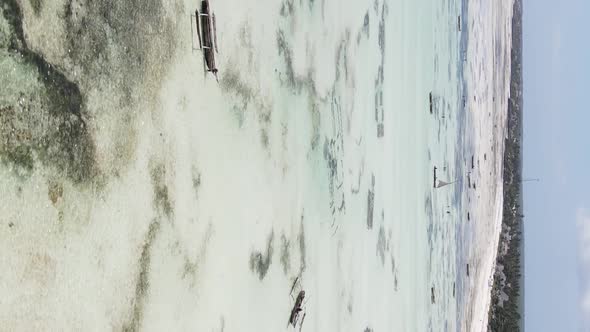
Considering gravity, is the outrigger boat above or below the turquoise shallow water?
above

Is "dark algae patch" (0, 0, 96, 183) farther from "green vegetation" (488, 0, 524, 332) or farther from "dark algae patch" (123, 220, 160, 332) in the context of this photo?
"green vegetation" (488, 0, 524, 332)

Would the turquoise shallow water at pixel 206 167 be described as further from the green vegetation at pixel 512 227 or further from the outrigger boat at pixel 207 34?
the green vegetation at pixel 512 227

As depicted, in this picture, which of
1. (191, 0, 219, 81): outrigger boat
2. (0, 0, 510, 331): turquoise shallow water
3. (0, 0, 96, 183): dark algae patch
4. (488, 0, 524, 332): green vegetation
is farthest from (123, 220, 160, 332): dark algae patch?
(488, 0, 524, 332): green vegetation

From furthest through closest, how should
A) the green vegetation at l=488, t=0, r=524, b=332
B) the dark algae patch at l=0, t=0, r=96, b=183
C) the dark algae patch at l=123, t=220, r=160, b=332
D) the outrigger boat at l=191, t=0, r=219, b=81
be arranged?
1. the green vegetation at l=488, t=0, r=524, b=332
2. the outrigger boat at l=191, t=0, r=219, b=81
3. the dark algae patch at l=123, t=220, r=160, b=332
4. the dark algae patch at l=0, t=0, r=96, b=183

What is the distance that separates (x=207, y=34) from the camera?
934mm

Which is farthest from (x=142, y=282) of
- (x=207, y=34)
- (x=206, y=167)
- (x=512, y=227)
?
(x=512, y=227)

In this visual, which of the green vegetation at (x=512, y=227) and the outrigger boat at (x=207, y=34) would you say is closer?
the outrigger boat at (x=207, y=34)

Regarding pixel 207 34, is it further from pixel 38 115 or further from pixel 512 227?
pixel 512 227

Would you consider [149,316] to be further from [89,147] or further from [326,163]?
[326,163]

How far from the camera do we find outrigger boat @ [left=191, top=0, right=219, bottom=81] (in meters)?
0.92

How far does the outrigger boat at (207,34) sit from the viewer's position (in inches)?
36.3

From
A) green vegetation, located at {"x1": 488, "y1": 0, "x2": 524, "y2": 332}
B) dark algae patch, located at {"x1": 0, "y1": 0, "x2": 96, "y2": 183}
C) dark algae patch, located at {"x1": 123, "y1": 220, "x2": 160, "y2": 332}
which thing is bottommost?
green vegetation, located at {"x1": 488, "y1": 0, "x2": 524, "y2": 332}

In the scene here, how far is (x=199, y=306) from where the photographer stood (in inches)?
36.1

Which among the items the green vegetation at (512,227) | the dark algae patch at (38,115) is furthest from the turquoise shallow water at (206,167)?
the green vegetation at (512,227)
